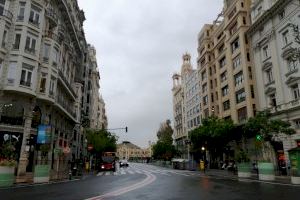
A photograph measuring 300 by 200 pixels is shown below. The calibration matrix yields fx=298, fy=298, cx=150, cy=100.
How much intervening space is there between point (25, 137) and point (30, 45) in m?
9.41

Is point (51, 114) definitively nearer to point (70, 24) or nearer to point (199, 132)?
point (70, 24)

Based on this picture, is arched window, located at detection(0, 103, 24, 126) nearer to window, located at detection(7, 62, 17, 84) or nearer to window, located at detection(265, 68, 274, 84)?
window, located at detection(7, 62, 17, 84)

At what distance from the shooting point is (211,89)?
61156mm

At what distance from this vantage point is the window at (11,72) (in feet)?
92.1

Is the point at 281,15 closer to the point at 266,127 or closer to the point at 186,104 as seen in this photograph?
the point at 266,127

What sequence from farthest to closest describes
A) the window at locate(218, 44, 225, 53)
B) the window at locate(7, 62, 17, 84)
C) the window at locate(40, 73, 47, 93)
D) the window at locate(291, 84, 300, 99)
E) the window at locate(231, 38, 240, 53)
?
the window at locate(218, 44, 225, 53) < the window at locate(231, 38, 240, 53) < the window at locate(291, 84, 300, 99) < the window at locate(40, 73, 47, 93) < the window at locate(7, 62, 17, 84)

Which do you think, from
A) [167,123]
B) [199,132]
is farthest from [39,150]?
[167,123]

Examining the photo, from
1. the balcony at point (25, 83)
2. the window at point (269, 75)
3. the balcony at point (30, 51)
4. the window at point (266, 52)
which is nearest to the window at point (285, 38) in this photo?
the window at point (266, 52)

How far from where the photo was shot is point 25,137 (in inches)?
1146

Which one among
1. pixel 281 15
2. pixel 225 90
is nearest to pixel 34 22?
pixel 281 15

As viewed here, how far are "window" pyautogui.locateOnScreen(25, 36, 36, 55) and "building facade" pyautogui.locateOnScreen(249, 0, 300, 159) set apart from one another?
26.7 m

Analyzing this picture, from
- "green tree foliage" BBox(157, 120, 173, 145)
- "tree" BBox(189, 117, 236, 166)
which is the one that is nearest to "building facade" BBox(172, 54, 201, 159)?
"green tree foliage" BBox(157, 120, 173, 145)

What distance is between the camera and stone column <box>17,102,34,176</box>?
1093 inches

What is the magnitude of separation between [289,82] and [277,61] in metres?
3.89
